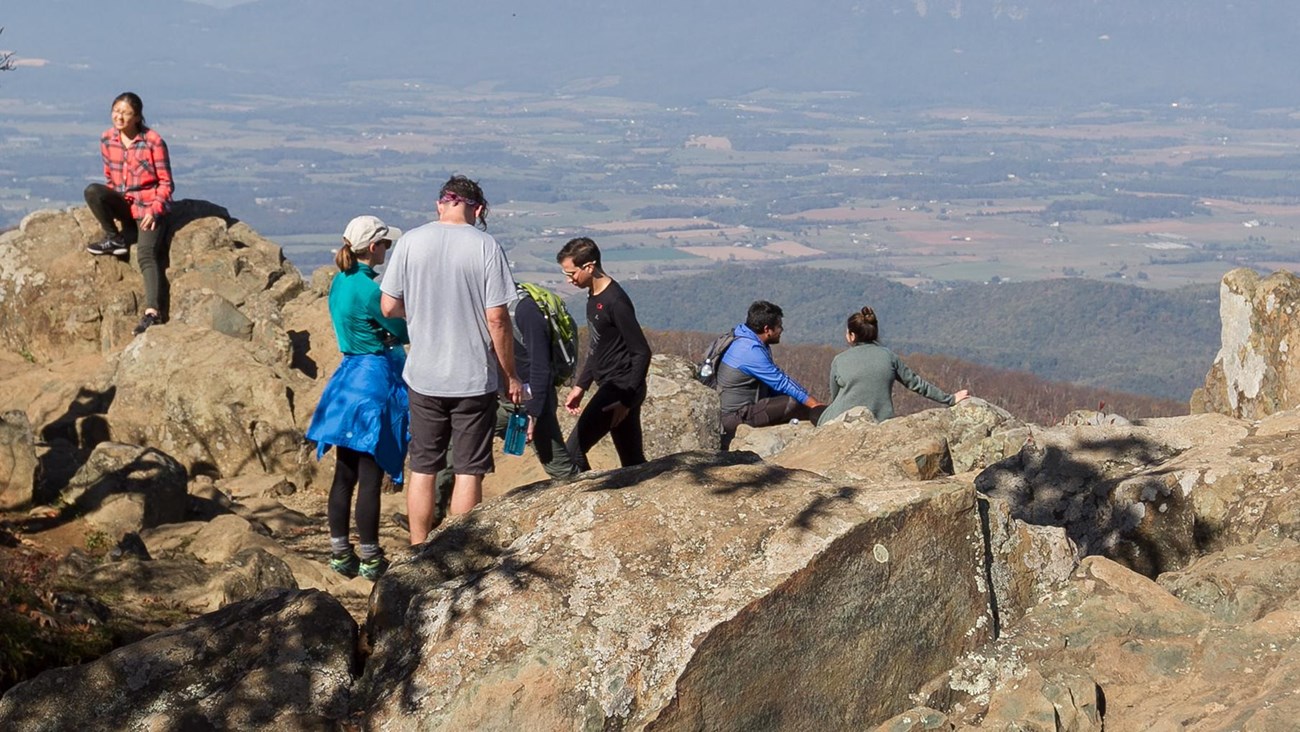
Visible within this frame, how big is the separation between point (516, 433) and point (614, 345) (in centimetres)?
111

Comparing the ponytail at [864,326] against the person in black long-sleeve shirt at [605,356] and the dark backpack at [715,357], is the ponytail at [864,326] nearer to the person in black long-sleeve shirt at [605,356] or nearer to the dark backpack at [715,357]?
the dark backpack at [715,357]

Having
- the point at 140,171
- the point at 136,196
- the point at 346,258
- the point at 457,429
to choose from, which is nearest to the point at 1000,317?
the point at 136,196

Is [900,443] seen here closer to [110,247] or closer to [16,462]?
[16,462]

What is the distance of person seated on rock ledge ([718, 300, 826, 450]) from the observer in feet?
46.1

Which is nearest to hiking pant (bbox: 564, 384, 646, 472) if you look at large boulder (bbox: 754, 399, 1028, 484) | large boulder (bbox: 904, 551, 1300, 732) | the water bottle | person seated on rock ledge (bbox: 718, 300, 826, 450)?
the water bottle

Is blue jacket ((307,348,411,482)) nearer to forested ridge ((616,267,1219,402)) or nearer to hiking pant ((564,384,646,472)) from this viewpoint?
hiking pant ((564,384,646,472))

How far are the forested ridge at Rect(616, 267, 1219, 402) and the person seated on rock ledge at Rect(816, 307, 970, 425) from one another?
119 m

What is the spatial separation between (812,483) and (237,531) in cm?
567

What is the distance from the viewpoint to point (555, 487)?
706 cm

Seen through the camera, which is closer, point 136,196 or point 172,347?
point 172,347

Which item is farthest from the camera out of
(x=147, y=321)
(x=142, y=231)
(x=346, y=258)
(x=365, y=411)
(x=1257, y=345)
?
(x=142, y=231)

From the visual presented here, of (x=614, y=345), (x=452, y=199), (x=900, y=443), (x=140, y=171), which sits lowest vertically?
(x=900, y=443)

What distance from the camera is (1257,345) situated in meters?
13.2

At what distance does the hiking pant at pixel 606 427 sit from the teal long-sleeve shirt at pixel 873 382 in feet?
9.21
